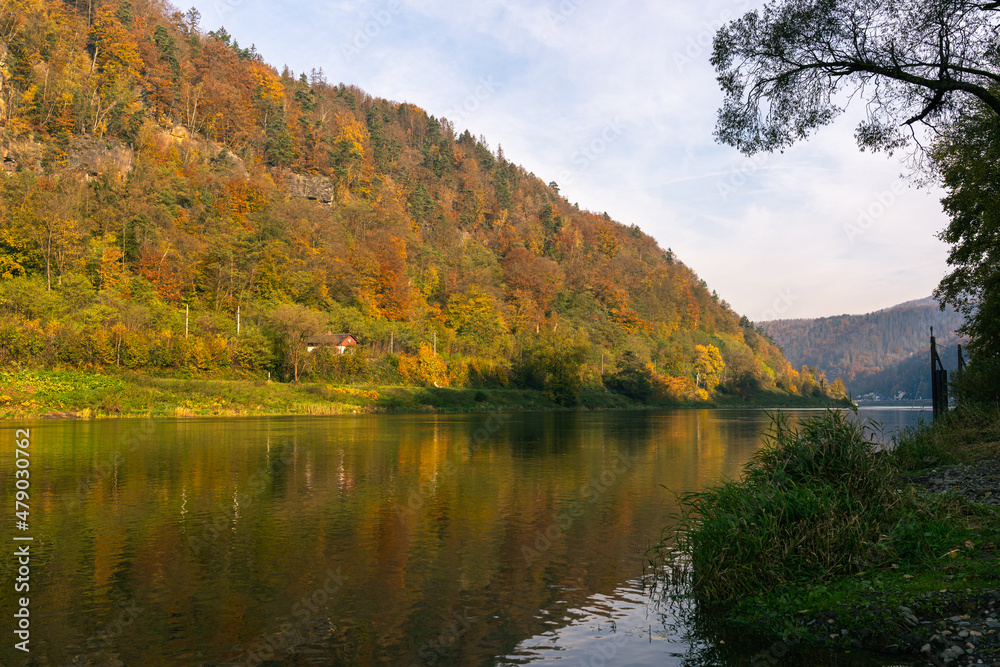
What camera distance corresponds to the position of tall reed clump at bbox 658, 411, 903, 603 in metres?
9.98

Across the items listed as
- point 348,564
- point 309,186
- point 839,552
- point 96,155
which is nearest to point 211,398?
point 348,564

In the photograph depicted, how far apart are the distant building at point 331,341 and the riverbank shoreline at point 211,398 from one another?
7.72 meters

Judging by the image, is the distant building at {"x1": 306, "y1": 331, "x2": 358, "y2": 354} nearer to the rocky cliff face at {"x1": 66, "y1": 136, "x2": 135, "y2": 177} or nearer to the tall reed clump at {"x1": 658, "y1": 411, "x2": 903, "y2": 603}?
the rocky cliff face at {"x1": 66, "y1": 136, "x2": 135, "y2": 177}

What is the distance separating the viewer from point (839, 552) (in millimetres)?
10047

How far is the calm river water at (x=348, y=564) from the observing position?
873cm

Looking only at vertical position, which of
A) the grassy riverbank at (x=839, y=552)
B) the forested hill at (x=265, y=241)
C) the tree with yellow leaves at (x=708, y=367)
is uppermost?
the forested hill at (x=265, y=241)

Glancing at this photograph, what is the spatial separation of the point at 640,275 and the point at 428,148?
224 feet

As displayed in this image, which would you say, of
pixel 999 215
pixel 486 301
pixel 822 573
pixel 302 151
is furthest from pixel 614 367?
pixel 822 573

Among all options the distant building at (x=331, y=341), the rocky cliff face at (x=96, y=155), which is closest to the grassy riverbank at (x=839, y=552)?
the distant building at (x=331, y=341)

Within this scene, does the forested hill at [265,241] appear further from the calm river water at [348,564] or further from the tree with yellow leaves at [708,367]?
the calm river water at [348,564]

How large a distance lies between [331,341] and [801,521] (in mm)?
79983

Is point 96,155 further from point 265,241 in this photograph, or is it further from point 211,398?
point 211,398

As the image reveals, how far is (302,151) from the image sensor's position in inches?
5586

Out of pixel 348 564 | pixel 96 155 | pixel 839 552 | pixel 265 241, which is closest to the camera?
pixel 839 552
